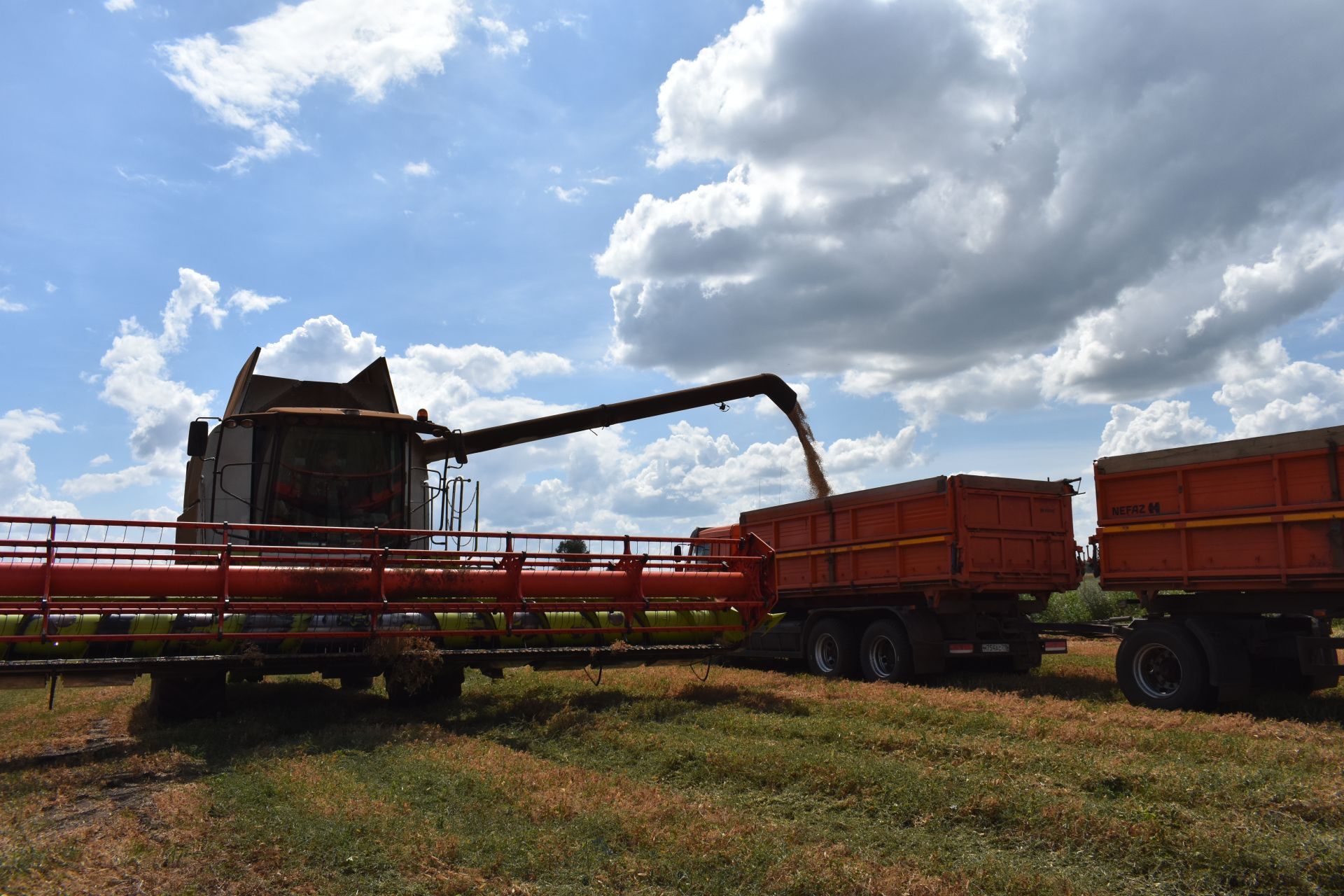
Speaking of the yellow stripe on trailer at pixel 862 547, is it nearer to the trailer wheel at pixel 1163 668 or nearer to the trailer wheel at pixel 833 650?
the trailer wheel at pixel 833 650

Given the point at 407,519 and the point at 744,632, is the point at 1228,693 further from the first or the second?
the point at 407,519

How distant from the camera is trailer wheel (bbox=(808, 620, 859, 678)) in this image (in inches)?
545

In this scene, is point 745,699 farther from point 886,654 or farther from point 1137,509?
point 1137,509

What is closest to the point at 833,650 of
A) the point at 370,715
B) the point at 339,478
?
the point at 370,715

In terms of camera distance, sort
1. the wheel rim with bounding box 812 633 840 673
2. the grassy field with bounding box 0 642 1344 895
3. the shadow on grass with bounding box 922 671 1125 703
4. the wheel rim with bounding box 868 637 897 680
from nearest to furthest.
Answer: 1. the grassy field with bounding box 0 642 1344 895
2. the shadow on grass with bounding box 922 671 1125 703
3. the wheel rim with bounding box 868 637 897 680
4. the wheel rim with bounding box 812 633 840 673

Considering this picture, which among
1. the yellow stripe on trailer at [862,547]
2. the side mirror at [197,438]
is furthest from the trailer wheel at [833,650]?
the side mirror at [197,438]

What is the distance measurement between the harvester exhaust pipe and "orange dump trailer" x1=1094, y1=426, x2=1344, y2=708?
5.69m

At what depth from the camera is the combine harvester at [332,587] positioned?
7.97m

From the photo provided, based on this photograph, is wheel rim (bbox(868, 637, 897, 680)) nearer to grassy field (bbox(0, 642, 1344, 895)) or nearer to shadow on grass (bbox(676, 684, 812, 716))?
shadow on grass (bbox(676, 684, 812, 716))

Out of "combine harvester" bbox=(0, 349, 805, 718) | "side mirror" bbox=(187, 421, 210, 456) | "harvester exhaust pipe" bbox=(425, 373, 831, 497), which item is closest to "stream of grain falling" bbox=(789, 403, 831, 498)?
"harvester exhaust pipe" bbox=(425, 373, 831, 497)

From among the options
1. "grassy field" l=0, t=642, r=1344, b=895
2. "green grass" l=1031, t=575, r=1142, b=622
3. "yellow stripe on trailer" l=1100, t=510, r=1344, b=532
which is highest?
"yellow stripe on trailer" l=1100, t=510, r=1344, b=532

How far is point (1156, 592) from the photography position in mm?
10805

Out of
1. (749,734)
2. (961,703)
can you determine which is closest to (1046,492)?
(961,703)

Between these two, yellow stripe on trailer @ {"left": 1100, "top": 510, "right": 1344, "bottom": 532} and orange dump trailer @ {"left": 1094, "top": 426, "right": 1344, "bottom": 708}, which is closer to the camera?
yellow stripe on trailer @ {"left": 1100, "top": 510, "right": 1344, "bottom": 532}
